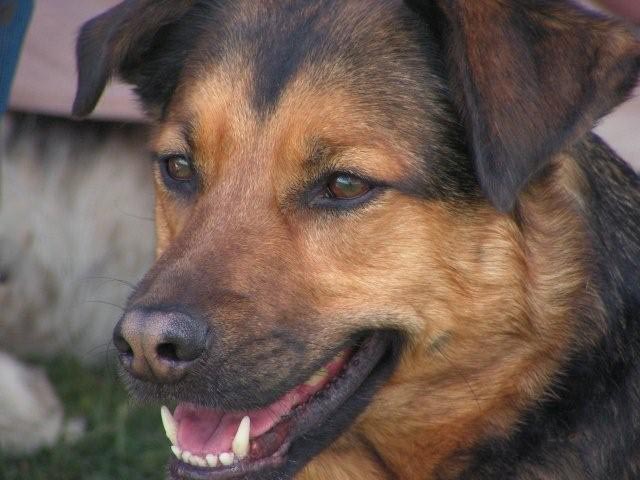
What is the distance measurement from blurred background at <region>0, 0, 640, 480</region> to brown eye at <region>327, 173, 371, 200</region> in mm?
2364

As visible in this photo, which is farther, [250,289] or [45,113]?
[45,113]

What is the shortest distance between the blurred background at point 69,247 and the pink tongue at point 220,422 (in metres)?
2.01

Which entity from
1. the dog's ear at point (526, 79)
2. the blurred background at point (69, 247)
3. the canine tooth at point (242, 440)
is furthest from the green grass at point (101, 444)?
the dog's ear at point (526, 79)

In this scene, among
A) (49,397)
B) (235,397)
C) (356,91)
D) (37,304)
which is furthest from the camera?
(37,304)

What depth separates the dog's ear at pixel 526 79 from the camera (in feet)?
11.0

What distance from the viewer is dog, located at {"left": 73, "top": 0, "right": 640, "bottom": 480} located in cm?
336

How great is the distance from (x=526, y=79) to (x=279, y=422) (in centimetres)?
129

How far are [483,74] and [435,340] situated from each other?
86 cm

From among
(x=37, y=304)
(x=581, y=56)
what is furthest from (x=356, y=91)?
(x=37, y=304)

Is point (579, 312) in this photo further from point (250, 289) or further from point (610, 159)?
point (250, 289)

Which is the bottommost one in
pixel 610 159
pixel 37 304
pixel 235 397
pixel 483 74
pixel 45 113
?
pixel 37 304

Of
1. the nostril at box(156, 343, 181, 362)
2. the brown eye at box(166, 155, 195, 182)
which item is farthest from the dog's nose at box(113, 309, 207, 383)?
the brown eye at box(166, 155, 195, 182)

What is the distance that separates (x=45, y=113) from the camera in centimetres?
598

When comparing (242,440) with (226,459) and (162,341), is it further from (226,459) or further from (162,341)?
(162,341)
